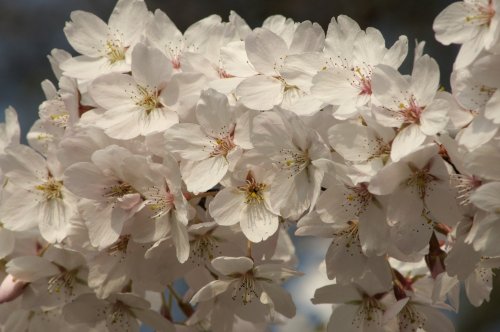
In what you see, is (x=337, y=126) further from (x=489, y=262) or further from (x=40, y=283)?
(x=40, y=283)

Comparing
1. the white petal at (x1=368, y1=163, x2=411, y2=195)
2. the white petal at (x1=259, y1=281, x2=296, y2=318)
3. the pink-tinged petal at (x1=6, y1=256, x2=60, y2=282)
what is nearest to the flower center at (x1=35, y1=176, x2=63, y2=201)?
the pink-tinged petal at (x1=6, y1=256, x2=60, y2=282)

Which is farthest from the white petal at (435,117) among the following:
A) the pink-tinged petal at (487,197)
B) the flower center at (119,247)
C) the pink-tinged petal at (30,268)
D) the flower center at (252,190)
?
the pink-tinged petal at (30,268)

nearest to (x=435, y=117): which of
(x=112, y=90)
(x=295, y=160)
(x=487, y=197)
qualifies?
(x=487, y=197)

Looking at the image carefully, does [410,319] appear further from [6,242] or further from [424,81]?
[6,242]

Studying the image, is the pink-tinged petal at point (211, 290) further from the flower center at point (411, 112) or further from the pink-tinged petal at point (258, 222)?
Answer: the flower center at point (411, 112)

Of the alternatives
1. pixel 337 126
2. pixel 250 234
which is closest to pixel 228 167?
pixel 250 234

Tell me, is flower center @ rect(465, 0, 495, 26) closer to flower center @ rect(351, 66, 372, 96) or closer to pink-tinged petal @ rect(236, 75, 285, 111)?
flower center @ rect(351, 66, 372, 96)

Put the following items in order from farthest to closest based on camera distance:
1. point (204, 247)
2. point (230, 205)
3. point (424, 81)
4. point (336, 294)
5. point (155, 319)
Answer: point (155, 319), point (336, 294), point (204, 247), point (230, 205), point (424, 81)
